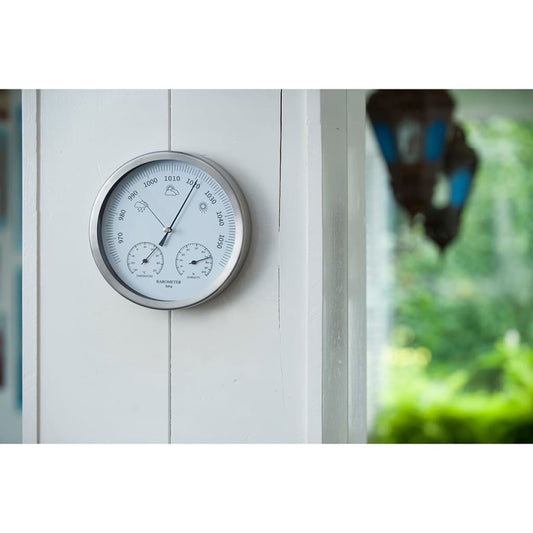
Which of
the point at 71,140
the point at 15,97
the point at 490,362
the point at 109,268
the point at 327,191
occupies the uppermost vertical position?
the point at 15,97

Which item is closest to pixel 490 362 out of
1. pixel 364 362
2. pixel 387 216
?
pixel 387 216

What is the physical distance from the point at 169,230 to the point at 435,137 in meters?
1.29

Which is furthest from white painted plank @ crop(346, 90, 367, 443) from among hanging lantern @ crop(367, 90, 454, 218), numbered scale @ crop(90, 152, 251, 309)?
hanging lantern @ crop(367, 90, 454, 218)

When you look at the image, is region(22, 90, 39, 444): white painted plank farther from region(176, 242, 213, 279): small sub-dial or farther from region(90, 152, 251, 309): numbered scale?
region(176, 242, 213, 279): small sub-dial

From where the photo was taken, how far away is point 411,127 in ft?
7.06

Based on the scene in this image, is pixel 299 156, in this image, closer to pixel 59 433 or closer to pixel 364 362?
pixel 364 362

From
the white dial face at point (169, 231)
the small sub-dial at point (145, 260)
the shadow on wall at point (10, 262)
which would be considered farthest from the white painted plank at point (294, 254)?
the shadow on wall at point (10, 262)

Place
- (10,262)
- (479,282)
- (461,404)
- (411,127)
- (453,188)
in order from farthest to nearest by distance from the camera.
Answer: (479,282)
(461,404)
(453,188)
(10,262)
(411,127)

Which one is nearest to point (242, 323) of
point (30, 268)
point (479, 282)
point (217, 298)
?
point (217, 298)

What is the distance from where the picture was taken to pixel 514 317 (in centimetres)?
362

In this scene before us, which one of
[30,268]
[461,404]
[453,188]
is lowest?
[461,404]

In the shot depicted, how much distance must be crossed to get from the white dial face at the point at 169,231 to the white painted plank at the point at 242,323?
0.17 feet

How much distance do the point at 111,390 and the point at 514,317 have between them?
2932mm

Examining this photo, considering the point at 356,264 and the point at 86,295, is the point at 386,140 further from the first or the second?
the point at 86,295
